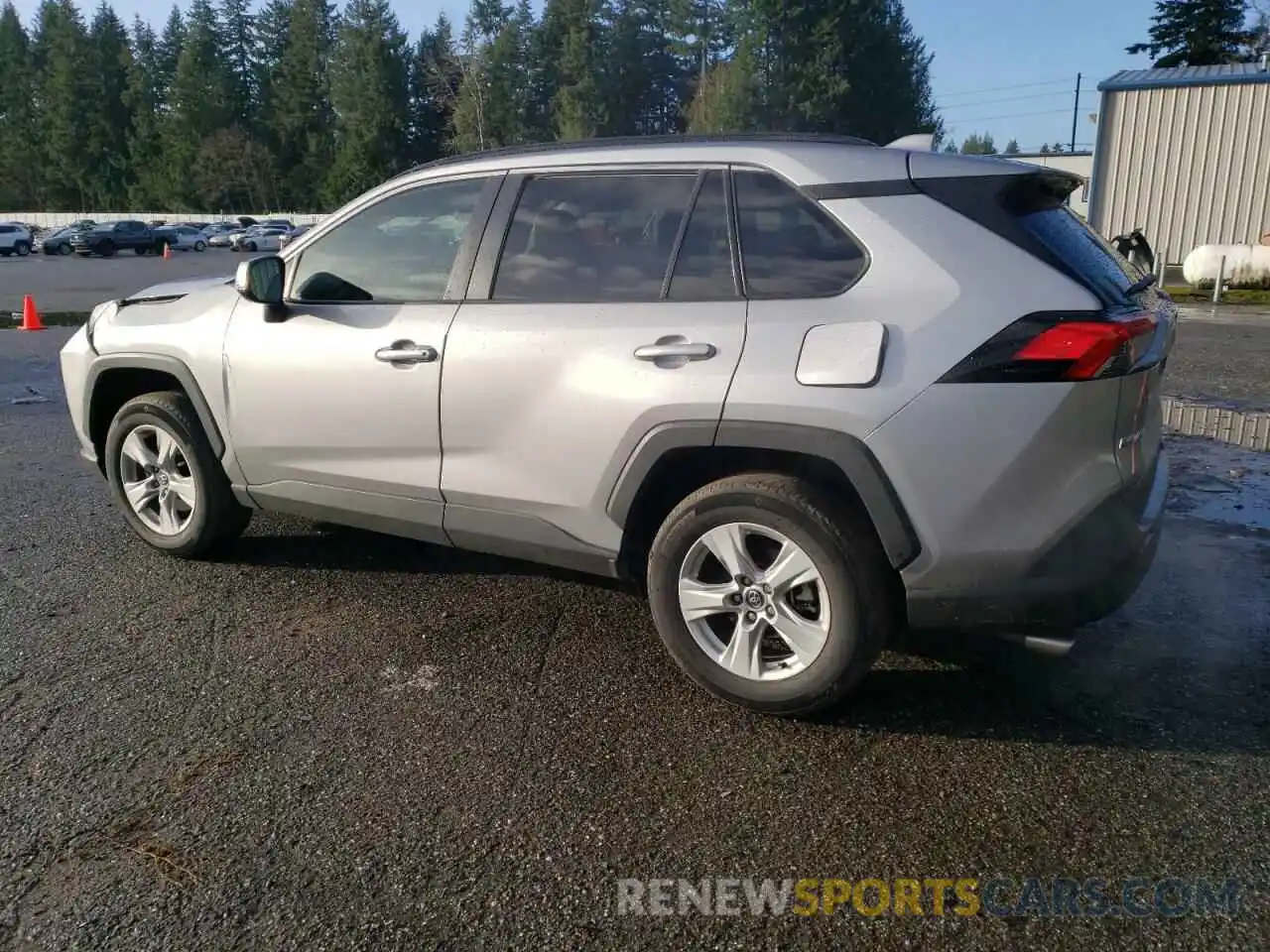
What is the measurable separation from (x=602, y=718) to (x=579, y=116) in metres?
68.6

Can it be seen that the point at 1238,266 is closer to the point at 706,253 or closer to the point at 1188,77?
the point at 1188,77

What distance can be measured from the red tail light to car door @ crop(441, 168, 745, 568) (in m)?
0.72

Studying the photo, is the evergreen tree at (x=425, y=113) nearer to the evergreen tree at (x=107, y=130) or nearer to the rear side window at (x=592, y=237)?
the evergreen tree at (x=107, y=130)

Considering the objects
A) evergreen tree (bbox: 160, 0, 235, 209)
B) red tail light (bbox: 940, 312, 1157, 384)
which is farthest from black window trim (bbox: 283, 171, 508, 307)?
evergreen tree (bbox: 160, 0, 235, 209)

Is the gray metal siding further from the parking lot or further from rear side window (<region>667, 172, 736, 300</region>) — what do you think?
rear side window (<region>667, 172, 736, 300</region>)

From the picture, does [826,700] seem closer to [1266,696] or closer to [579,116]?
[1266,696]

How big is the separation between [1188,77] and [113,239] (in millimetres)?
40725

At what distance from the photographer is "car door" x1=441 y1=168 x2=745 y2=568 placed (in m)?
3.29

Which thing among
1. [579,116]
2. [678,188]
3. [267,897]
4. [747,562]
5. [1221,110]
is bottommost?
[267,897]

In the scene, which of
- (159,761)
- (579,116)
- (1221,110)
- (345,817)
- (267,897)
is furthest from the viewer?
(579,116)

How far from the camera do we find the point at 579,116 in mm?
67312

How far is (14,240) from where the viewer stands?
140 feet

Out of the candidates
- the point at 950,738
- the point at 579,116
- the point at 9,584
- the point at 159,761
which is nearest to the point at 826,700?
the point at 950,738

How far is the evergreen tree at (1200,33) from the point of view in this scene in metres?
48.3
